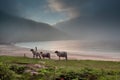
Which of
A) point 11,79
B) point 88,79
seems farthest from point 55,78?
Answer: point 11,79

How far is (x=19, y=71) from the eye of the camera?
19.0 m

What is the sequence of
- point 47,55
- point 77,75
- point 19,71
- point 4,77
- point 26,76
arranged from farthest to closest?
1. point 47,55
2. point 19,71
3. point 77,75
4. point 26,76
5. point 4,77

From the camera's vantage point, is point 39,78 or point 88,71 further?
point 88,71

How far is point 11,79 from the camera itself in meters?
14.5

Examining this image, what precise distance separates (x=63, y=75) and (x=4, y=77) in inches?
175

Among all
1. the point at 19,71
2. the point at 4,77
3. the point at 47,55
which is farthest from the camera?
the point at 47,55

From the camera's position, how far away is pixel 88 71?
19641 mm

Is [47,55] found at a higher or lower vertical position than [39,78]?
higher

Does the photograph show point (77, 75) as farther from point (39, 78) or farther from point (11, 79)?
point (11, 79)

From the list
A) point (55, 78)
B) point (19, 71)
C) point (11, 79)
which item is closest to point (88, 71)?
point (55, 78)

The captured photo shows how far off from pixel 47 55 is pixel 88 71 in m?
18.7

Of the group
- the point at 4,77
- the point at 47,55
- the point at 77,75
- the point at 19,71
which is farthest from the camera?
the point at 47,55

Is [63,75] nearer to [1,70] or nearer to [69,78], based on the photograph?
[69,78]

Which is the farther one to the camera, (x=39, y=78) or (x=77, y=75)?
(x=77, y=75)
